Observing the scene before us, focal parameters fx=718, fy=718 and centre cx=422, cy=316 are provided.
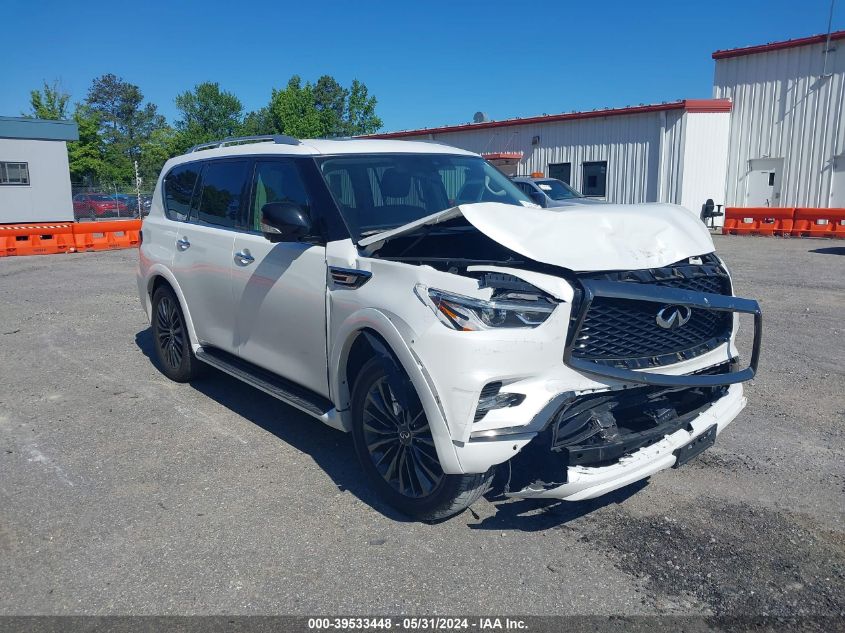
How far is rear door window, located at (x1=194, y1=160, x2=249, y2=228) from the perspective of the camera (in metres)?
5.13

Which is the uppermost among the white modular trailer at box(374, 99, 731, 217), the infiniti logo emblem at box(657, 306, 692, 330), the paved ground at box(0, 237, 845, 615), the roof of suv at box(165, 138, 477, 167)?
the white modular trailer at box(374, 99, 731, 217)

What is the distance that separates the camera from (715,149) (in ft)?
77.2

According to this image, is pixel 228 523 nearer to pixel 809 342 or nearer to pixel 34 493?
pixel 34 493

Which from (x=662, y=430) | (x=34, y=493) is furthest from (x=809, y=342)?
(x=34, y=493)

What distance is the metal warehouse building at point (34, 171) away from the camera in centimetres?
2681

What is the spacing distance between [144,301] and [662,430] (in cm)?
487

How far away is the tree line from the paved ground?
141 feet

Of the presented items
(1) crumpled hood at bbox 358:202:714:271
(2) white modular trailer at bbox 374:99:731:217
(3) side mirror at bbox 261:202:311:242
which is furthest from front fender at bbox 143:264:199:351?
(2) white modular trailer at bbox 374:99:731:217

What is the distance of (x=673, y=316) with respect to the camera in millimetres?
3547

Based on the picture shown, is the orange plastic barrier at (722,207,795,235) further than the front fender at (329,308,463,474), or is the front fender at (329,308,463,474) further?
the orange plastic barrier at (722,207,795,235)

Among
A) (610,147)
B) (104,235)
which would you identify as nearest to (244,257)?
(104,235)

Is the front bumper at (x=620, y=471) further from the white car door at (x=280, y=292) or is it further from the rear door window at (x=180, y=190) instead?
the rear door window at (x=180, y=190)

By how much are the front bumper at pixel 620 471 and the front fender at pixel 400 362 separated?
40cm

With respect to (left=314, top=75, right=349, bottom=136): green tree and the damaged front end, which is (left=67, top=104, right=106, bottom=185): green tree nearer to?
(left=314, top=75, right=349, bottom=136): green tree
